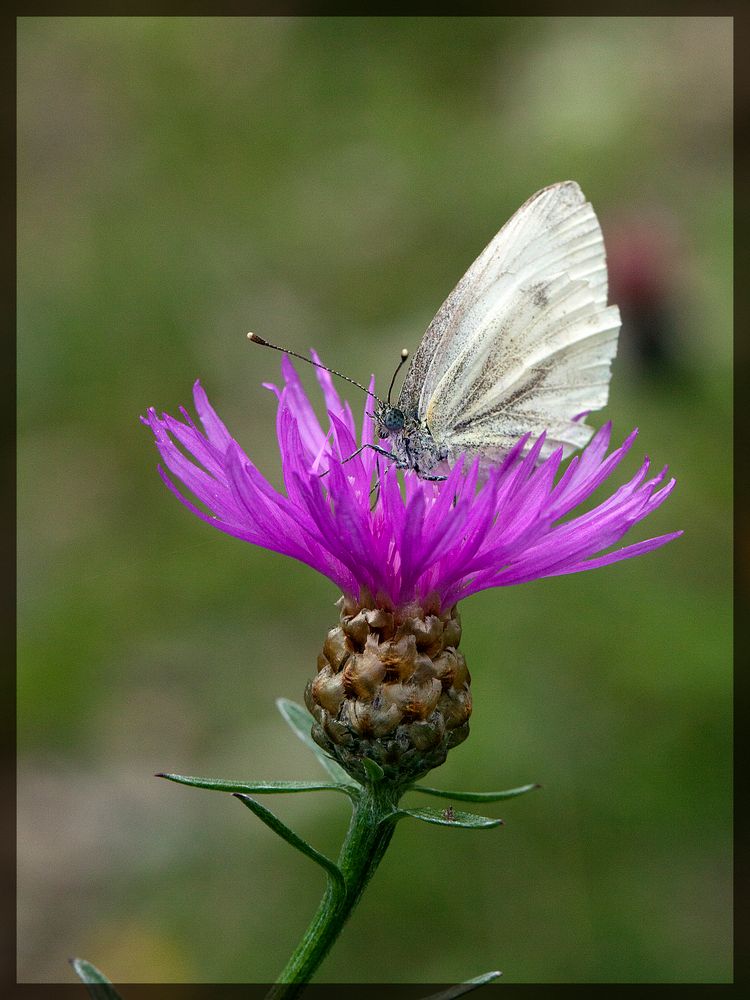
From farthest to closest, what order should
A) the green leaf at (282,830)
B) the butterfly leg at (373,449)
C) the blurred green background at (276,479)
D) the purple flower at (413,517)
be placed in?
the blurred green background at (276,479) < the butterfly leg at (373,449) < the purple flower at (413,517) < the green leaf at (282,830)

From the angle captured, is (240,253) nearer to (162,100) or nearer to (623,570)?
(162,100)

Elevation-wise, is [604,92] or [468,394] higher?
[604,92]

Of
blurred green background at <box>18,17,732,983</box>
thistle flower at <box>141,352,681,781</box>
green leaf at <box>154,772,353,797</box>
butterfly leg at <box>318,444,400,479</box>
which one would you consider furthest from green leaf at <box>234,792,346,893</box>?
blurred green background at <box>18,17,732,983</box>

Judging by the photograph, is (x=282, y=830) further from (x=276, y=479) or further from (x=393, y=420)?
(x=276, y=479)


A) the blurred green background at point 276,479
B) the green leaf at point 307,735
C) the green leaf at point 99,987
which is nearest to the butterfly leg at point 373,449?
the green leaf at point 307,735

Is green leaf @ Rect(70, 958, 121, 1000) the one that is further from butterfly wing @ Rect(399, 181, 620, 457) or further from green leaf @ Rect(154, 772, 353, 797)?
butterfly wing @ Rect(399, 181, 620, 457)

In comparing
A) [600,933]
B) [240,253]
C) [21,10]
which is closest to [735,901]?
[600,933]

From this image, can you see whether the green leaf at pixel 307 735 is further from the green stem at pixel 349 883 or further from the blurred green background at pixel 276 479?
the blurred green background at pixel 276 479

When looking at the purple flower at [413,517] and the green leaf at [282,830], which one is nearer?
the green leaf at [282,830]

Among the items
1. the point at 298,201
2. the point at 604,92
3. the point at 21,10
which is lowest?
the point at 298,201
